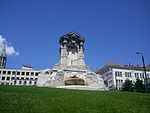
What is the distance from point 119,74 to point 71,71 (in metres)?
51.4

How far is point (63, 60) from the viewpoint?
41.6 metres

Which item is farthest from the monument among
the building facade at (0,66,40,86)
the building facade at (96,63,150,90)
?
the building facade at (0,66,40,86)

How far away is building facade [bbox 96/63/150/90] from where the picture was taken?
83.1 m

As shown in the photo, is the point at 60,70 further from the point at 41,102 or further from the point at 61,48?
the point at 41,102

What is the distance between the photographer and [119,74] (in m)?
84.9

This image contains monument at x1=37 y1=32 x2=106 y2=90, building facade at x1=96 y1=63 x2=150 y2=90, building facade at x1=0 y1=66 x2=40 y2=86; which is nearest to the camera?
monument at x1=37 y1=32 x2=106 y2=90

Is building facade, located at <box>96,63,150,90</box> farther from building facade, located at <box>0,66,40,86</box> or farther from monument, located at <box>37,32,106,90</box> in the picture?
monument, located at <box>37,32,106,90</box>

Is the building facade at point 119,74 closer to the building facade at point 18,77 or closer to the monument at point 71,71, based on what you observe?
the building facade at point 18,77

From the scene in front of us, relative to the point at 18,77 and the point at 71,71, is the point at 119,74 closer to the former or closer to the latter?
the point at 71,71

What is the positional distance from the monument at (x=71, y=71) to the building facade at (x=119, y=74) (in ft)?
141

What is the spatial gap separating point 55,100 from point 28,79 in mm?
85323

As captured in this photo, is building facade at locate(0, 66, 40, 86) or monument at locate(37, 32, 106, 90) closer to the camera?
monument at locate(37, 32, 106, 90)

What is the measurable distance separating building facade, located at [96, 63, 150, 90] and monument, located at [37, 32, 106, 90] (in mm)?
42949

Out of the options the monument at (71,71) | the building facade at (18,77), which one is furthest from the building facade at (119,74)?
the monument at (71,71)
